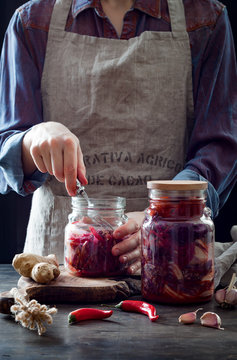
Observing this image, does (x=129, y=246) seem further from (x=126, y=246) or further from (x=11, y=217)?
(x=11, y=217)

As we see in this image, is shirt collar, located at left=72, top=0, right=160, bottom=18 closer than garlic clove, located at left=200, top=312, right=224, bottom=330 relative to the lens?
No

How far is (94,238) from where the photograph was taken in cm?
107

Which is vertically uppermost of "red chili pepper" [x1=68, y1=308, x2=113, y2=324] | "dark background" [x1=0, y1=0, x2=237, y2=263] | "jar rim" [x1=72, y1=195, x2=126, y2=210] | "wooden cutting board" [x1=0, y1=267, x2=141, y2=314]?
"jar rim" [x1=72, y1=195, x2=126, y2=210]

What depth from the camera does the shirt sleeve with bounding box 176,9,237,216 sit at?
4.94ft

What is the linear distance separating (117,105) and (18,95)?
297mm

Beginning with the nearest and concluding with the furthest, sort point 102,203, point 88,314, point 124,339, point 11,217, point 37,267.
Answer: point 124,339 < point 88,314 < point 37,267 < point 102,203 < point 11,217

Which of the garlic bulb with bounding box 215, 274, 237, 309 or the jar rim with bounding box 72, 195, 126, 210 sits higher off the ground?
the jar rim with bounding box 72, 195, 126, 210

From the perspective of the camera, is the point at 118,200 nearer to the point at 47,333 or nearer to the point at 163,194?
the point at 163,194

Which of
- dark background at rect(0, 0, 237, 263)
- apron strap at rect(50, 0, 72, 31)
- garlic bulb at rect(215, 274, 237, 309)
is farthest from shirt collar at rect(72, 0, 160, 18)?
garlic bulb at rect(215, 274, 237, 309)

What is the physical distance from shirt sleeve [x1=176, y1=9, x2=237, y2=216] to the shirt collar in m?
0.19

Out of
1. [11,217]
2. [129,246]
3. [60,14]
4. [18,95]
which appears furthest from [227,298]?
[11,217]

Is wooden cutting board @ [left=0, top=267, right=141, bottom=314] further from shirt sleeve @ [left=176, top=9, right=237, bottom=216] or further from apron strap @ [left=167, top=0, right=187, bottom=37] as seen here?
apron strap @ [left=167, top=0, right=187, bottom=37]

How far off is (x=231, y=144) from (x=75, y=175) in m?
0.64

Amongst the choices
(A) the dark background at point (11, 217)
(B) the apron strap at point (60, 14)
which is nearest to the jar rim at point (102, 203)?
(B) the apron strap at point (60, 14)
